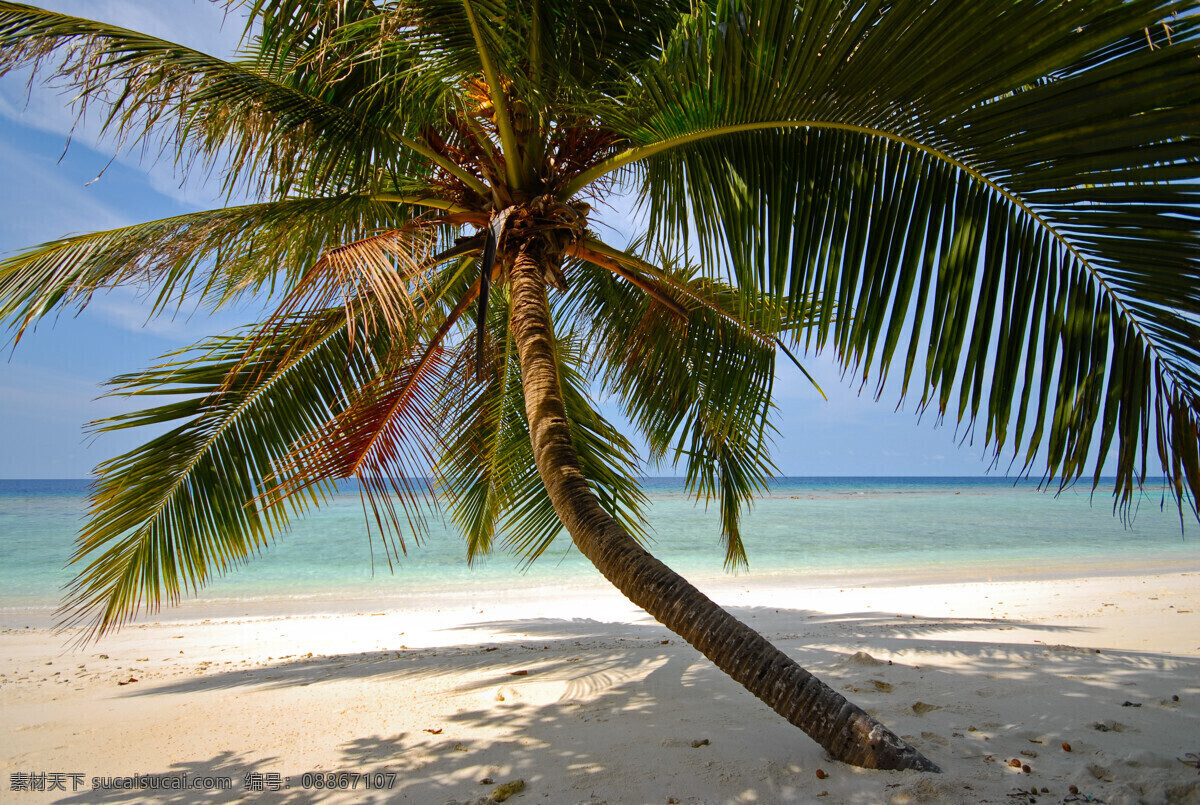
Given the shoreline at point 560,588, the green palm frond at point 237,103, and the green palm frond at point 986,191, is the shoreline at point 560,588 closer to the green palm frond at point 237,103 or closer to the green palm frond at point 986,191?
the green palm frond at point 237,103

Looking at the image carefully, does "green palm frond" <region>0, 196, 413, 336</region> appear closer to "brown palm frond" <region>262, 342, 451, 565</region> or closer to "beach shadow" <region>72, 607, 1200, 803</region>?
"brown palm frond" <region>262, 342, 451, 565</region>

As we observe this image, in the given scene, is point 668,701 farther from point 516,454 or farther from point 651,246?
point 651,246

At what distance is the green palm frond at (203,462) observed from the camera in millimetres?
4004

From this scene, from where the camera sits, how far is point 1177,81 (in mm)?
1677

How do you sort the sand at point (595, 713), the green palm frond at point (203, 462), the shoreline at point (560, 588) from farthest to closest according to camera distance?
the shoreline at point (560, 588)
the green palm frond at point (203, 462)
the sand at point (595, 713)

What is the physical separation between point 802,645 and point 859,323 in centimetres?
373

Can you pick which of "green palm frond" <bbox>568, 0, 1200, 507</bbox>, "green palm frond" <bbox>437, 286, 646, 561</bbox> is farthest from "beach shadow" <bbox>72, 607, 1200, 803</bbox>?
"green palm frond" <bbox>568, 0, 1200, 507</bbox>

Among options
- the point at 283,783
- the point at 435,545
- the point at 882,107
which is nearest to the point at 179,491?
the point at 283,783

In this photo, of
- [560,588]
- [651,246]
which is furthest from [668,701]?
[560,588]

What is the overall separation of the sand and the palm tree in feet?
2.06

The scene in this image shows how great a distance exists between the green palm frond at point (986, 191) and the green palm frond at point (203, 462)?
2461 millimetres

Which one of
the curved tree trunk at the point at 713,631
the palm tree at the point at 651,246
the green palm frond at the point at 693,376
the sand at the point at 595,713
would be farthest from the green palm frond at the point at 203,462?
the green palm frond at the point at 693,376

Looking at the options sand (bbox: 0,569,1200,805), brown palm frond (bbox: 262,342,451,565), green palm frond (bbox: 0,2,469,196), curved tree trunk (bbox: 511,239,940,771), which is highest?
green palm frond (bbox: 0,2,469,196)

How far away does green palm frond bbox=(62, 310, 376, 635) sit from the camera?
158 inches
